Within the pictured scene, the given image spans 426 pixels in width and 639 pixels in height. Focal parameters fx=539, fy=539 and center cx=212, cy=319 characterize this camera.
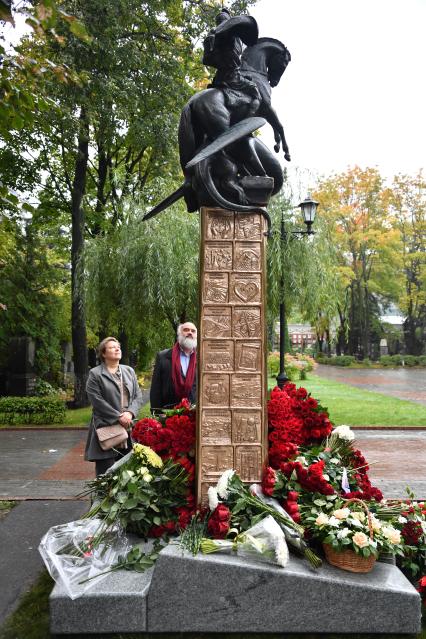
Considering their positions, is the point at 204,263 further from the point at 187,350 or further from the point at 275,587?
the point at 275,587

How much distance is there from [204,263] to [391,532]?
2.58 metres

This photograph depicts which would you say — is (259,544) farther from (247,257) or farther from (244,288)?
(247,257)

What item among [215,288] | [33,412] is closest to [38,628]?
[215,288]

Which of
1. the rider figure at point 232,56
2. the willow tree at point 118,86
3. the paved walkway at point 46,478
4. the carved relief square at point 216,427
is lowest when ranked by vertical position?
the paved walkway at point 46,478

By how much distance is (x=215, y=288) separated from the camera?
4680mm

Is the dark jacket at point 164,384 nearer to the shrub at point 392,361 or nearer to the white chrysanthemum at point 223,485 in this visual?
the white chrysanthemum at point 223,485

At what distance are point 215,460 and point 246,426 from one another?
1.28 ft

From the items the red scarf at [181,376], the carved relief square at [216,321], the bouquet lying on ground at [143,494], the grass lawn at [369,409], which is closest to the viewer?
the bouquet lying on ground at [143,494]

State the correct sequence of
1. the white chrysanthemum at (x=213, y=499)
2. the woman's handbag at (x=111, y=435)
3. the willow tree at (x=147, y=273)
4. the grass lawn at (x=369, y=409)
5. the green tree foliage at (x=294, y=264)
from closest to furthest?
the white chrysanthemum at (x=213, y=499), the woman's handbag at (x=111, y=435), the willow tree at (x=147, y=273), the green tree foliage at (x=294, y=264), the grass lawn at (x=369, y=409)

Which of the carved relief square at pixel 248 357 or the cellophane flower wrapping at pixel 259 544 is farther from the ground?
the carved relief square at pixel 248 357

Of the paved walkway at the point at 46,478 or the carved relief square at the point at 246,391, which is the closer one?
the carved relief square at the point at 246,391

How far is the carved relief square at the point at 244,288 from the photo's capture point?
4676 millimetres

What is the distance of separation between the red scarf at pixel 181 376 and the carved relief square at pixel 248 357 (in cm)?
151

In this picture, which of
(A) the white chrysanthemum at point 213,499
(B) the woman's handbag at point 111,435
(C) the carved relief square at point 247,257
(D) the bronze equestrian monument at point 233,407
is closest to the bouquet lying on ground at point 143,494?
(D) the bronze equestrian monument at point 233,407
